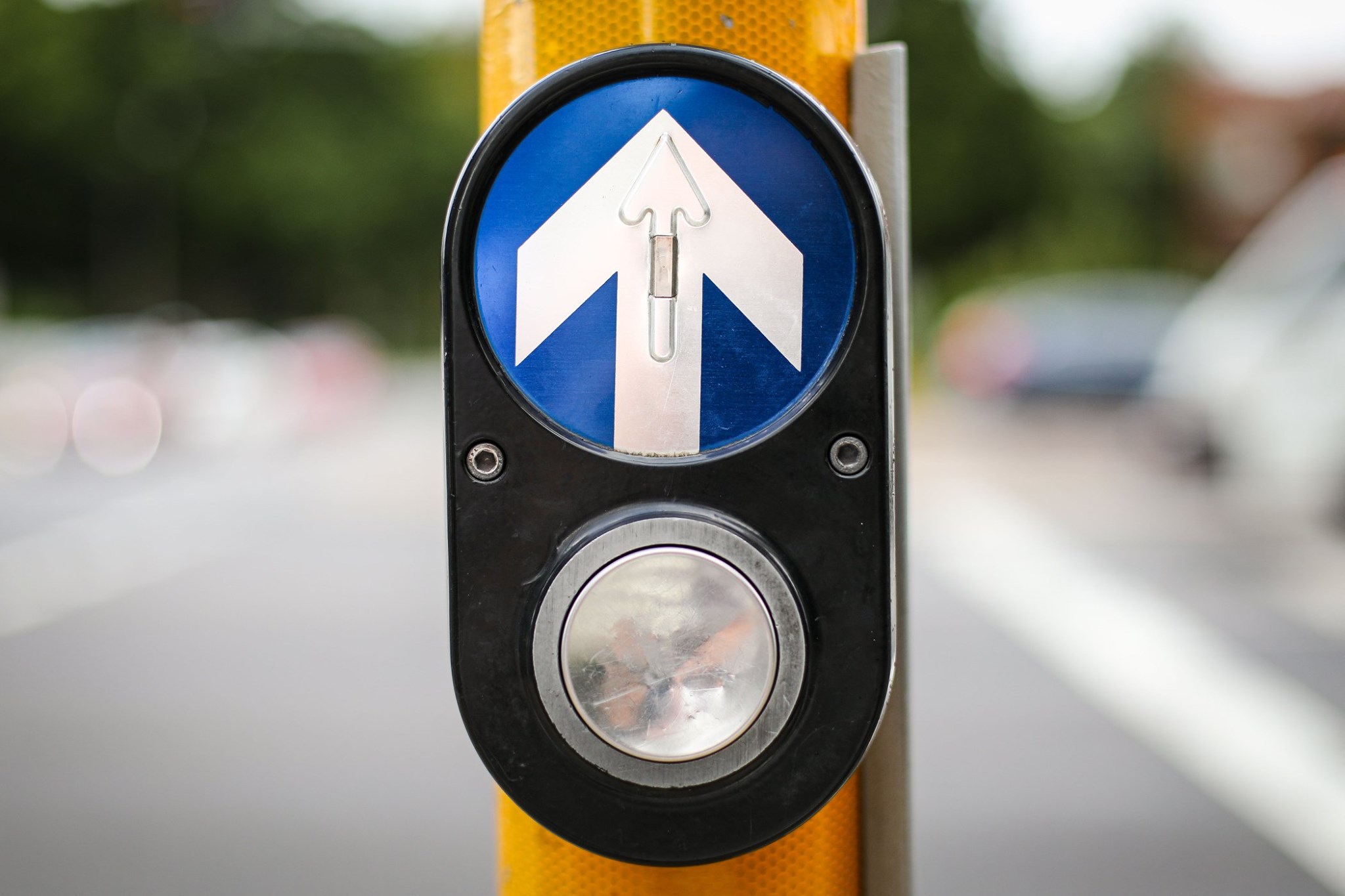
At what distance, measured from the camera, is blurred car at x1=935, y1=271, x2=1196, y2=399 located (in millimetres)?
13297

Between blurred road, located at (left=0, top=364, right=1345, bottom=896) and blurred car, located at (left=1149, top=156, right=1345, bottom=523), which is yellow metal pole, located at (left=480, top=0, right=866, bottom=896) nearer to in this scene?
blurred road, located at (left=0, top=364, right=1345, bottom=896)

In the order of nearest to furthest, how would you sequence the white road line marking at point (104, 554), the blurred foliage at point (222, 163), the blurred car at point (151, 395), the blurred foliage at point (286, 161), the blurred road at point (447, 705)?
the blurred road at point (447, 705)
the white road line marking at point (104, 554)
the blurred car at point (151, 395)
the blurred foliage at point (286, 161)
the blurred foliage at point (222, 163)

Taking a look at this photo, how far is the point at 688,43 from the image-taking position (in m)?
0.99

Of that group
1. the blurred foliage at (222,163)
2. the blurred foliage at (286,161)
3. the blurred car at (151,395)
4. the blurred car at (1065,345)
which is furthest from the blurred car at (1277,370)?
the blurred foliage at (222,163)

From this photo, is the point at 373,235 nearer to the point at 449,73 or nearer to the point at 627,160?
the point at 449,73

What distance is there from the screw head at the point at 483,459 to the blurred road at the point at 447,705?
2.74 metres

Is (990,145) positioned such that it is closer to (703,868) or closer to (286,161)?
(286,161)

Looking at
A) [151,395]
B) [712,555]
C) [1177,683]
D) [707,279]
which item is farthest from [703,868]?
[151,395]

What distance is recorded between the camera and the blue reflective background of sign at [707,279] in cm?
91

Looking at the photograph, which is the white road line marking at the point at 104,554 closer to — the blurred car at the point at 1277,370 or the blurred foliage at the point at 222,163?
the blurred car at the point at 1277,370

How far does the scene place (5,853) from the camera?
143 inches

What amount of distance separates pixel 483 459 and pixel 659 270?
0.62 feet

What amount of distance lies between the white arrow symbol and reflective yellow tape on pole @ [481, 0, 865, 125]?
0.13 metres

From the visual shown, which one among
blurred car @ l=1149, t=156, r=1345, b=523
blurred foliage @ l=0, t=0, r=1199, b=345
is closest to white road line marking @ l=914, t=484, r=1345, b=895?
blurred car @ l=1149, t=156, r=1345, b=523
